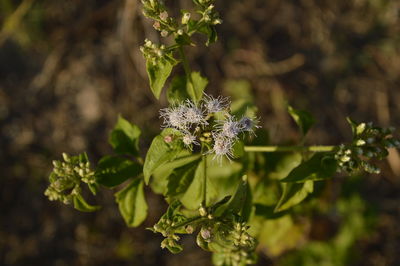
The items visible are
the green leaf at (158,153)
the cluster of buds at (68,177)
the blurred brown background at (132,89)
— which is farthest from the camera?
the blurred brown background at (132,89)

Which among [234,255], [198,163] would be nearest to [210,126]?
[198,163]

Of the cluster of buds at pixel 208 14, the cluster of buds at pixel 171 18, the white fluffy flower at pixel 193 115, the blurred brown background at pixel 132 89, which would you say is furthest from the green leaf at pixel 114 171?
the blurred brown background at pixel 132 89

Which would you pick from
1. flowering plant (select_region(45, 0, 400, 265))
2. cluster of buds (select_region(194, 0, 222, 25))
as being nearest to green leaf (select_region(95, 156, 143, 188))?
flowering plant (select_region(45, 0, 400, 265))

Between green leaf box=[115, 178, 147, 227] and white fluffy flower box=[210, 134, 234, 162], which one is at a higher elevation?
white fluffy flower box=[210, 134, 234, 162]

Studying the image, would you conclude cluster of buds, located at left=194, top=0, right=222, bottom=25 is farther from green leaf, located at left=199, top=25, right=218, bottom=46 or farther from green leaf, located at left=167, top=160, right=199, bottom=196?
green leaf, located at left=167, top=160, right=199, bottom=196

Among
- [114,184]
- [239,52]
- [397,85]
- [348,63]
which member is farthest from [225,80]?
[114,184]

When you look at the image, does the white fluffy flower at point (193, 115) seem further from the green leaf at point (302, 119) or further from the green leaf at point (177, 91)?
the green leaf at point (302, 119)

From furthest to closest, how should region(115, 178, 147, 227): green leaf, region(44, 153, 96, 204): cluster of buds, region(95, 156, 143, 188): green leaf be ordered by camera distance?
region(115, 178, 147, 227): green leaf, region(95, 156, 143, 188): green leaf, region(44, 153, 96, 204): cluster of buds

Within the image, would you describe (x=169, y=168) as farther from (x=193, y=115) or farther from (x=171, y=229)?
(x=171, y=229)
